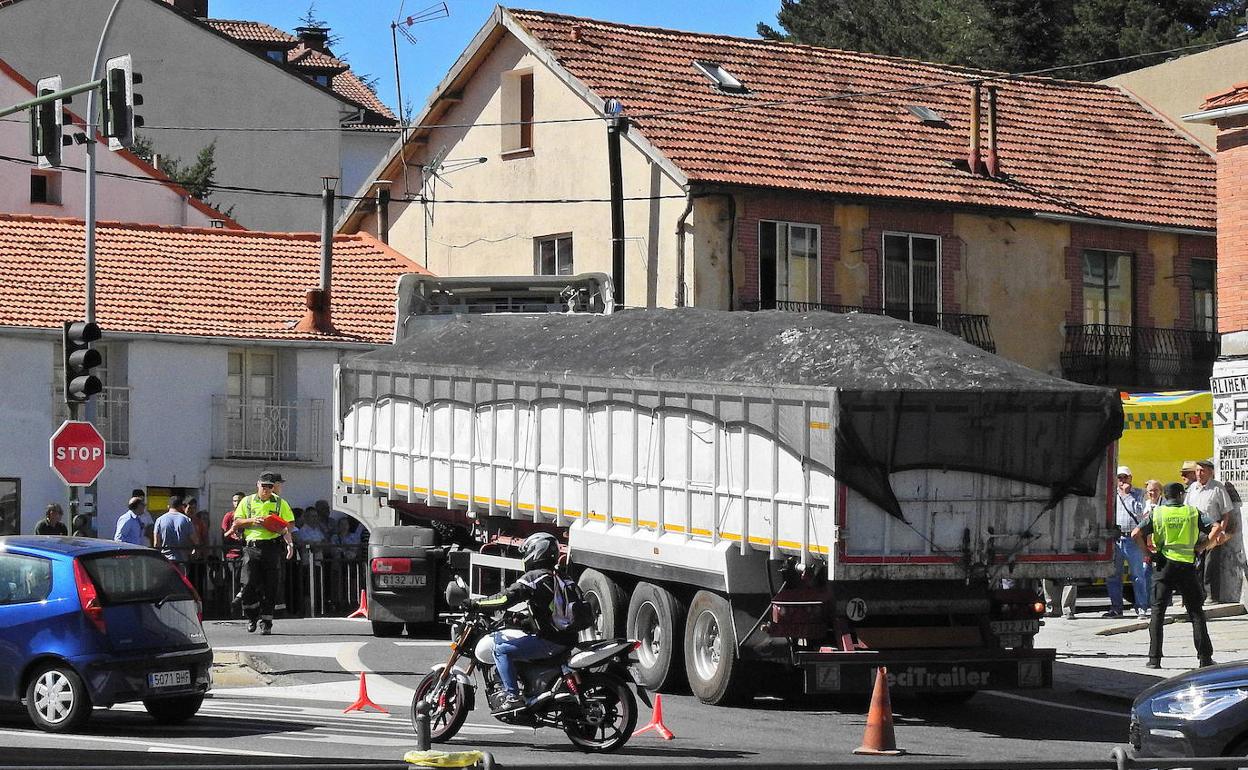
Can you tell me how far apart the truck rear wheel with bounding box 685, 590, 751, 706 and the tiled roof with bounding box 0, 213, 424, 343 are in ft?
58.1

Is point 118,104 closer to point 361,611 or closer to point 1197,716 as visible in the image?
point 361,611

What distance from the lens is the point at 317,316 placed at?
33844 mm

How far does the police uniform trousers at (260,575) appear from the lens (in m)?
22.6

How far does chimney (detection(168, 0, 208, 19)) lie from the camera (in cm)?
6531

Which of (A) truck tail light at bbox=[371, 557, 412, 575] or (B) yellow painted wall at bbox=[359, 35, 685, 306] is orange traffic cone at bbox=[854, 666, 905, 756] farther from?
(B) yellow painted wall at bbox=[359, 35, 685, 306]

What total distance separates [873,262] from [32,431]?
1371 centimetres

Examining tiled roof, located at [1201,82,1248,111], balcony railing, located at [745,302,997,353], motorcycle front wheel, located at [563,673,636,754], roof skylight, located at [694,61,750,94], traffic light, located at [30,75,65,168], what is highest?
roof skylight, located at [694,61,750,94]

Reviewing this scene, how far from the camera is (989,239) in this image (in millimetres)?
35562

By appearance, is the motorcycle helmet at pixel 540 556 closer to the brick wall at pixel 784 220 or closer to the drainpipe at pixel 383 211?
the brick wall at pixel 784 220

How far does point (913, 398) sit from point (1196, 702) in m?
3.80

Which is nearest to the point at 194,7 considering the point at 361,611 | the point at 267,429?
the point at 267,429

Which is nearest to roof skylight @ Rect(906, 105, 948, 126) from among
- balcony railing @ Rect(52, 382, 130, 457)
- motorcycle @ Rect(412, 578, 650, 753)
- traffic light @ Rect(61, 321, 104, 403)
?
balcony railing @ Rect(52, 382, 130, 457)

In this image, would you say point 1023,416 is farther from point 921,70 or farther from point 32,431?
point 921,70

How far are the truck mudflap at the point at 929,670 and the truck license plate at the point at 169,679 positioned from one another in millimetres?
4380
